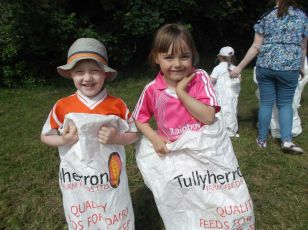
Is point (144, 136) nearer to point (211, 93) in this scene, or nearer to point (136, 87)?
point (211, 93)

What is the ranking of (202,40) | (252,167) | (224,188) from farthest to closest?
(202,40), (252,167), (224,188)

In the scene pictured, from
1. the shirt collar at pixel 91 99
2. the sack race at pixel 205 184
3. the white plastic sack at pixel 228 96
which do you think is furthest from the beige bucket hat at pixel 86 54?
the white plastic sack at pixel 228 96

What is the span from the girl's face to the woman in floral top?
207 cm

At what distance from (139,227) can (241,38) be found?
864 cm

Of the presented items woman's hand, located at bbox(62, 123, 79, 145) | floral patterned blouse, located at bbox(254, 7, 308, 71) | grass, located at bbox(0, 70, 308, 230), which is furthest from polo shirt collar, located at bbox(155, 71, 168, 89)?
floral patterned blouse, located at bbox(254, 7, 308, 71)

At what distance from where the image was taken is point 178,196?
2082 mm

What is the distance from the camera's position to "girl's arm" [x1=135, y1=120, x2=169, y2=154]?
6.81 ft

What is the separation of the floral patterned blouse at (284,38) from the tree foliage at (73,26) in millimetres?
4182

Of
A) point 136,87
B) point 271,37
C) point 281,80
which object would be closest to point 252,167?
point 281,80

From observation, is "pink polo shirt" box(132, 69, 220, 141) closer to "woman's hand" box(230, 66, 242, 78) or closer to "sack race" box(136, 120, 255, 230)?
"sack race" box(136, 120, 255, 230)

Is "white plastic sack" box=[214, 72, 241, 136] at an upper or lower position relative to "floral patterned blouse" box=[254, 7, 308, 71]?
lower

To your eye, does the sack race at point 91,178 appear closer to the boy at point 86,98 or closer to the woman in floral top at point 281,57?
the boy at point 86,98

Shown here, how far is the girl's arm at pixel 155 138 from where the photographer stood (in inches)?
81.7

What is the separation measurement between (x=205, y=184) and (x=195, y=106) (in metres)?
0.43
